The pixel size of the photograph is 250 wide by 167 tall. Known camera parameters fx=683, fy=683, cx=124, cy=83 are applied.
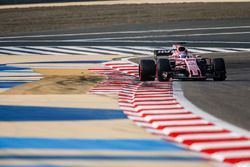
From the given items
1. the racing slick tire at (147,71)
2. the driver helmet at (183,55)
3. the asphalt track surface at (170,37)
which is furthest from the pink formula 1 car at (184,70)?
the asphalt track surface at (170,37)

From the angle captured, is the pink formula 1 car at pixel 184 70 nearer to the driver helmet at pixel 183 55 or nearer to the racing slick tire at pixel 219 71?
the racing slick tire at pixel 219 71

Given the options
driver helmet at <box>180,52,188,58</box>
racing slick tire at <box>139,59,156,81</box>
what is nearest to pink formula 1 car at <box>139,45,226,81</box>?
racing slick tire at <box>139,59,156,81</box>

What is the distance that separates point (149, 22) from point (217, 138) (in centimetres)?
3592

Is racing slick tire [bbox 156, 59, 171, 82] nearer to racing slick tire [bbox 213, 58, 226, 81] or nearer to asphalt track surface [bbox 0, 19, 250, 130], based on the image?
racing slick tire [bbox 213, 58, 226, 81]

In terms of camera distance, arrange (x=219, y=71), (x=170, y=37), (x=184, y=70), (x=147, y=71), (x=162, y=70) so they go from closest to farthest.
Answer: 1. (x=162, y=70)
2. (x=219, y=71)
3. (x=147, y=71)
4. (x=184, y=70)
5. (x=170, y=37)

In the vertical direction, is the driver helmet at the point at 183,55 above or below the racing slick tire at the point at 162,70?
above

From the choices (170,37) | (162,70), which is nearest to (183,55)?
(162,70)

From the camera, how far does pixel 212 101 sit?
46.9ft

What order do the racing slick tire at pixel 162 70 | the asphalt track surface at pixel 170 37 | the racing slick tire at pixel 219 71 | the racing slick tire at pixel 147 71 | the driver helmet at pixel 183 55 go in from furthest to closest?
1. the asphalt track surface at pixel 170 37
2. the driver helmet at pixel 183 55
3. the racing slick tire at pixel 147 71
4. the racing slick tire at pixel 219 71
5. the racing slick tire at pixel 162 70

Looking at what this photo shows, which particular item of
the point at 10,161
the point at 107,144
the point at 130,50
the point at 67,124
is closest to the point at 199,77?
the point at 67,124

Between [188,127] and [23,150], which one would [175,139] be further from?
[23,150]

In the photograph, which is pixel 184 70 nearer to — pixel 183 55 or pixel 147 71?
pixel 183 55

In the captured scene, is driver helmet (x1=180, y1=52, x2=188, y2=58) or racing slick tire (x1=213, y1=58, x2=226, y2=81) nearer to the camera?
racing slick tire (x1=213, y1=58, x2=226, y2=81)

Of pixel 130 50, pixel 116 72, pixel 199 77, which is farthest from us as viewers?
pixel 130 50
